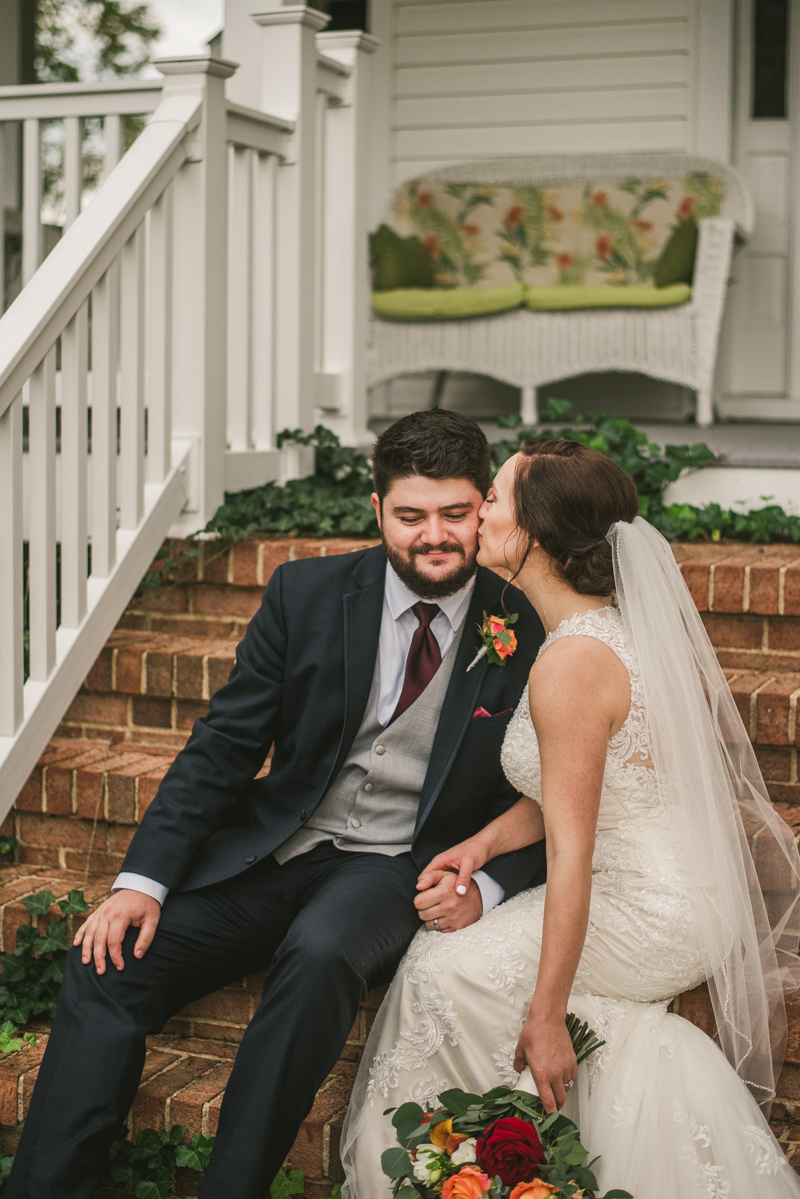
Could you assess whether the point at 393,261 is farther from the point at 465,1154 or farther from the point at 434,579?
the point at 465,1154

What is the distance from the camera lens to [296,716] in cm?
232

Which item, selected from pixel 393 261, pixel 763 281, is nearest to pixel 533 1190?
pixel 393 261

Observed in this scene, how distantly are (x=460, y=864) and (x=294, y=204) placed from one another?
2.52m

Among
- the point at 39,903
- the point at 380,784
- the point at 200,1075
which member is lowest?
the point at 200,1075

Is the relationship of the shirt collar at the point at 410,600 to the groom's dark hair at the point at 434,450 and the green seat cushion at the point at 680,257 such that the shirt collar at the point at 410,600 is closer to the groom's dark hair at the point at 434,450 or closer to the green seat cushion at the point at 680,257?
the groom's dark hair at the point at 434,450

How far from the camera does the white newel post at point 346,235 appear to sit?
408 cm

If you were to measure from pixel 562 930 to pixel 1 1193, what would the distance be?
1281 millimetres

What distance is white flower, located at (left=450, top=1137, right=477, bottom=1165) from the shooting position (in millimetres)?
1659

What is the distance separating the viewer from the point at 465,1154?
166cm

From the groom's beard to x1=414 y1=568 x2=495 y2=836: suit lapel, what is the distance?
0.35 ft

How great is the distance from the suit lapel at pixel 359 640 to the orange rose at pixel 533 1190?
0.86 metres

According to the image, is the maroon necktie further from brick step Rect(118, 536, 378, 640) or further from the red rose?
brick step Rect(118, 536, 378, 640)

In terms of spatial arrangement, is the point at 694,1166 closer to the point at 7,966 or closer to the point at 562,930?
the point at 562,930

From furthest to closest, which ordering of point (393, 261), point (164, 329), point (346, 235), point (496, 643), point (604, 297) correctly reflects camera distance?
point (393, 261) < point (604, 297) < point (346, 235) < point (164, 329) < point (496, 643)
